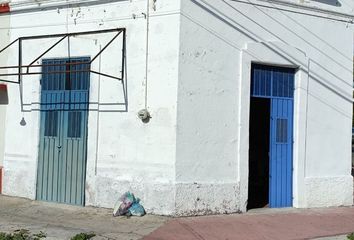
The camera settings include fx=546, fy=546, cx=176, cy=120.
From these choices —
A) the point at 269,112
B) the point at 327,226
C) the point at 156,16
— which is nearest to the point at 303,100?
the point at 269,112

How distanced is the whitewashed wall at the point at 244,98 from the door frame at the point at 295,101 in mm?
20

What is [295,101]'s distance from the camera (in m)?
11.7

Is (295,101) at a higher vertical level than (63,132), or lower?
higher

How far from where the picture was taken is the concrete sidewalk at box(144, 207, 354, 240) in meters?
8.87

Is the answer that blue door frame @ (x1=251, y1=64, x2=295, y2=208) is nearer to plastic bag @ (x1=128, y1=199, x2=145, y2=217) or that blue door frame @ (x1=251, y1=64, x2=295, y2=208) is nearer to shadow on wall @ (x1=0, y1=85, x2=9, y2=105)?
plastic bag @ (x1=128, y1=199, x2=145, y2=217)

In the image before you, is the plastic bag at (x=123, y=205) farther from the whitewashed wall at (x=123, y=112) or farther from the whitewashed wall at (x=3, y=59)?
the whitewashed wall at (x=3, y=59)

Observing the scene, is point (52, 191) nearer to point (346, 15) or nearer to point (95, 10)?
point (95, 10)

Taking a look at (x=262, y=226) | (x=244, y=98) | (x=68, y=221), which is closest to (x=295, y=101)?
(x=244, y=98)

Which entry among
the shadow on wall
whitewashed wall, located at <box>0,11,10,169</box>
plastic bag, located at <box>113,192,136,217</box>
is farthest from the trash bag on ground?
the shadow on wall

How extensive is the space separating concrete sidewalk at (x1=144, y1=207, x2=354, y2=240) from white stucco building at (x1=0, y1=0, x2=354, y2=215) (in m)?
0.44

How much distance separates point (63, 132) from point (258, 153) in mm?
4414

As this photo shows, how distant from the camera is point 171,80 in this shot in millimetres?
10023

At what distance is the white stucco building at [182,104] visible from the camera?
10117 mm

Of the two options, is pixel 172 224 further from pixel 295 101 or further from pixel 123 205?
pixel 295 101
